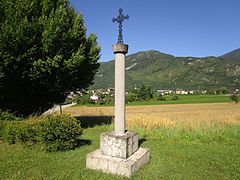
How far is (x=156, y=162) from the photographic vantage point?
8.92 metres

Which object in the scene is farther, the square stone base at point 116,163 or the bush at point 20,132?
the bush at point 20,132

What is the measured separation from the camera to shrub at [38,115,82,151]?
398 inches

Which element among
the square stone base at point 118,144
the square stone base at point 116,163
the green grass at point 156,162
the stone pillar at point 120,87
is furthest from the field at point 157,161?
the stone pillar at point 120,87

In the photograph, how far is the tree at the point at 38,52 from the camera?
46.9 feet

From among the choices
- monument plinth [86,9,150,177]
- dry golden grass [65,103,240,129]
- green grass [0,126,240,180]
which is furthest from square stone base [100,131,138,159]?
dry golden grass [65,103,240,129]

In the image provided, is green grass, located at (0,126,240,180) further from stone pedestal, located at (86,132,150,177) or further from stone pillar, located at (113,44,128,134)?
stone pillar, located at (113,44,128,134)

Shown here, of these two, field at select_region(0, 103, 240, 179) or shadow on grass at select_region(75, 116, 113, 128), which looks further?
shadow on grass at select_region(75, 116, 113, 128)

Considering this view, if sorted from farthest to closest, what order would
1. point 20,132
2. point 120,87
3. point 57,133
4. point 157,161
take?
point 20,132, point 57,133, point 157,161, point 120,87

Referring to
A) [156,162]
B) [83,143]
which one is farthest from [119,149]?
[83,143]

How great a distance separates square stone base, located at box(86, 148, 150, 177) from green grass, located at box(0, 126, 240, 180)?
0.23m

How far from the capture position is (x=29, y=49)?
14.6 metres

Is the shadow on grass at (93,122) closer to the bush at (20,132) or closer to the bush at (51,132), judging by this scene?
the bush at (20,132)

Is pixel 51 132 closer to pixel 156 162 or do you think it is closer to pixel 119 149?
pixel 119 149

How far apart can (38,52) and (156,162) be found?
10.1m
